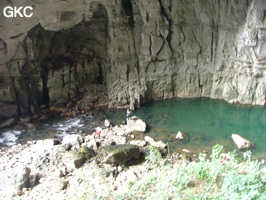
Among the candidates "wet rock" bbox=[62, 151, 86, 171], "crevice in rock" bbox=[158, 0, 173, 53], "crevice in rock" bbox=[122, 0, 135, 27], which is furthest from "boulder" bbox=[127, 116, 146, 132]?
→ "crevice in rock" bbox=[122, 0, 135, 27]

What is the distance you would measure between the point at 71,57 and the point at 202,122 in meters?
8.81

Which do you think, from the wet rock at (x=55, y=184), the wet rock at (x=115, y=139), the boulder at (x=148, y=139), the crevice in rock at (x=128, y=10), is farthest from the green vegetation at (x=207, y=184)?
the crevice in rock at (x=128, y=10)

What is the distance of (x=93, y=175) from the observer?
25.7ft

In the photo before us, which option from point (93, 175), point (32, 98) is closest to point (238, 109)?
point (93, 175)

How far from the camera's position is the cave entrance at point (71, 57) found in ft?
47.0

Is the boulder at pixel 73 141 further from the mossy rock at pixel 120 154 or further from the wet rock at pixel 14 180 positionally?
the wet rock at pixel 14 180

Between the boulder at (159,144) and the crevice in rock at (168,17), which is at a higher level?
the crevice in rock at (168,17)

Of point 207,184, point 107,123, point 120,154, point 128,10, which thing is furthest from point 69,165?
point 128,10

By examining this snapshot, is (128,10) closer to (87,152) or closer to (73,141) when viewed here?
(73,141)

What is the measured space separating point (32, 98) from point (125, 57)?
5.68 meters

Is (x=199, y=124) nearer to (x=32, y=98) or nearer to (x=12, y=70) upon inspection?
(x=32, y=98)

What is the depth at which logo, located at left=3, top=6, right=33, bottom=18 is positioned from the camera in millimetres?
11931

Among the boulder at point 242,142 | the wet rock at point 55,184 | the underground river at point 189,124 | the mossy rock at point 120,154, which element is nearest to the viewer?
the wet rock at point 55,184

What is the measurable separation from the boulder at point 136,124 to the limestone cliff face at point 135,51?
202 centimetres
